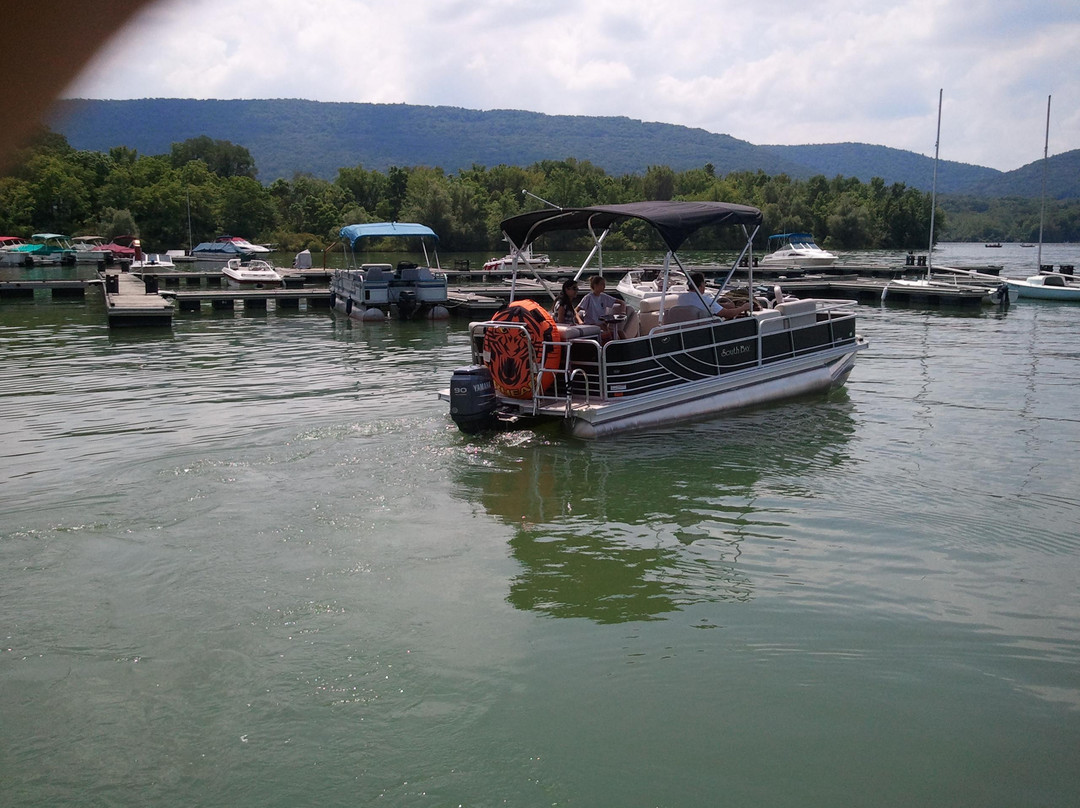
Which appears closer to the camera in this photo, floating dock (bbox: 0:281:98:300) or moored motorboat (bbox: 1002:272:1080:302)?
moored motorboat (bbox: 1002:272:1080:302)

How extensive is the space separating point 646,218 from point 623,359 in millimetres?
2048

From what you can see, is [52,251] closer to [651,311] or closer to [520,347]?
[651,311]

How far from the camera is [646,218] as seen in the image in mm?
13359

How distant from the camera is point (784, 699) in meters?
6.30

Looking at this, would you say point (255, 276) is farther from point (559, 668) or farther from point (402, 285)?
point (559, 668)

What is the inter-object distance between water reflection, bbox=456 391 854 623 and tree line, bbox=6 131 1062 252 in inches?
2947

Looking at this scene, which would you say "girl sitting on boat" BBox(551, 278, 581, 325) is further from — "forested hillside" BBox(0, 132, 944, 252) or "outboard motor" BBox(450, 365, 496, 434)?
"forested hillside" BBox(0, 132, 944, 252)

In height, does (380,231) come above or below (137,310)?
above

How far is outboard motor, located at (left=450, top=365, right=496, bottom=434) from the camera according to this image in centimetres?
1284

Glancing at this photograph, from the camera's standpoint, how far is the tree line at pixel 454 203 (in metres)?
Result: 92.8

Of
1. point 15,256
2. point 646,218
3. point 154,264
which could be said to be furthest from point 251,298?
point 15,256

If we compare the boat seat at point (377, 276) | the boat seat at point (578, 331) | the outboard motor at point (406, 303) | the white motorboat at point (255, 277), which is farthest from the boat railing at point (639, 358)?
the white motorboat at point (255, 277)

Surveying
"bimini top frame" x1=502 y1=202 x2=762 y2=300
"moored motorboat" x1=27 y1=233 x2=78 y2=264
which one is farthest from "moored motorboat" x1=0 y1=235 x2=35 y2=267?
"bimini top frame" x1=502 y1=202 x2=762 y2=300

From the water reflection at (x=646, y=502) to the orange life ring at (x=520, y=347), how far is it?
813 millimetres
